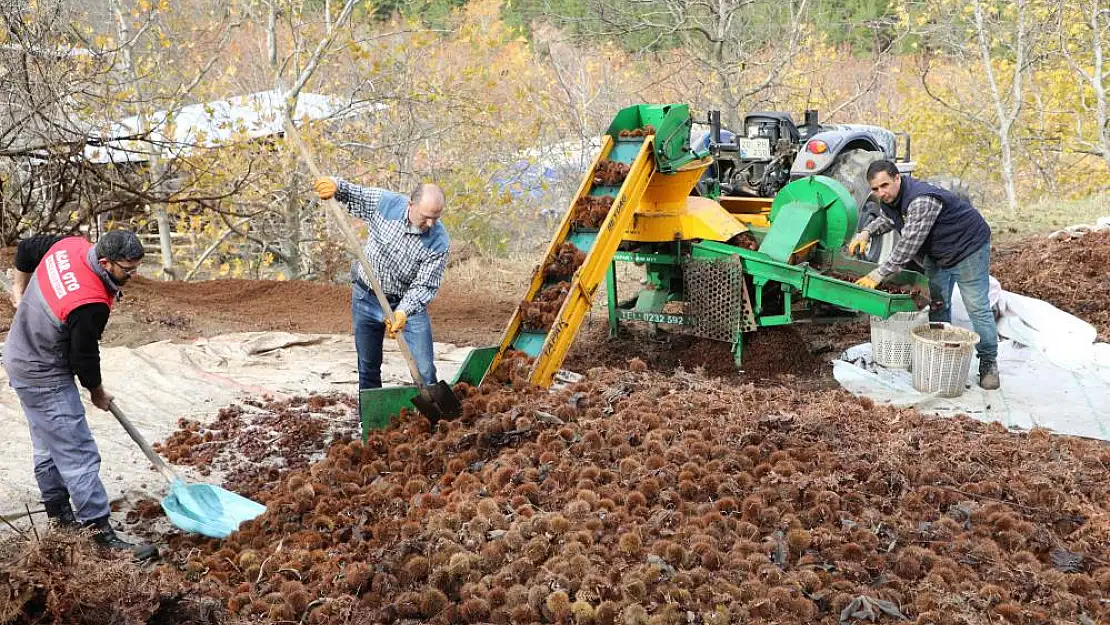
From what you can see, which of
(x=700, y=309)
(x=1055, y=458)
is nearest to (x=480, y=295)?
(x=700, y=309)

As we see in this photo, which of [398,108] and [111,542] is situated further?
[398,108]

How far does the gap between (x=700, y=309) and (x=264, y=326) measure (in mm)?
3625

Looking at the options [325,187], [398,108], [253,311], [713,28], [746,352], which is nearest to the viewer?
[325,187]

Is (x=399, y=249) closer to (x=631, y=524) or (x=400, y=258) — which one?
(x=400, y=258)

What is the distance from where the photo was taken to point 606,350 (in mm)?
7457

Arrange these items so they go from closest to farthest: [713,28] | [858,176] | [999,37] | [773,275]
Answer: [773,275] < [858,176] < [713,28] < [999,37]

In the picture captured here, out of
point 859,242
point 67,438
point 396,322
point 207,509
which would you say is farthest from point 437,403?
point 859,242

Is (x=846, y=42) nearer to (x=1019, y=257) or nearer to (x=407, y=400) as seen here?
(x=1019, y=257)

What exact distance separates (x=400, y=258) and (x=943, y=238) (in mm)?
3391

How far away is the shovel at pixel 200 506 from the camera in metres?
3.91

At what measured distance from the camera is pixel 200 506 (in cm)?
406

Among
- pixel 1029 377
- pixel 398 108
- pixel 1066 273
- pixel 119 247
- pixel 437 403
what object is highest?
pixel 398 108

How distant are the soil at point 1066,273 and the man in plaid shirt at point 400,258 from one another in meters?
4.98

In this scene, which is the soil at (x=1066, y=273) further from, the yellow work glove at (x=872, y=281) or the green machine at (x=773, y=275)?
the yellow work glove at (x=872, y=281)
